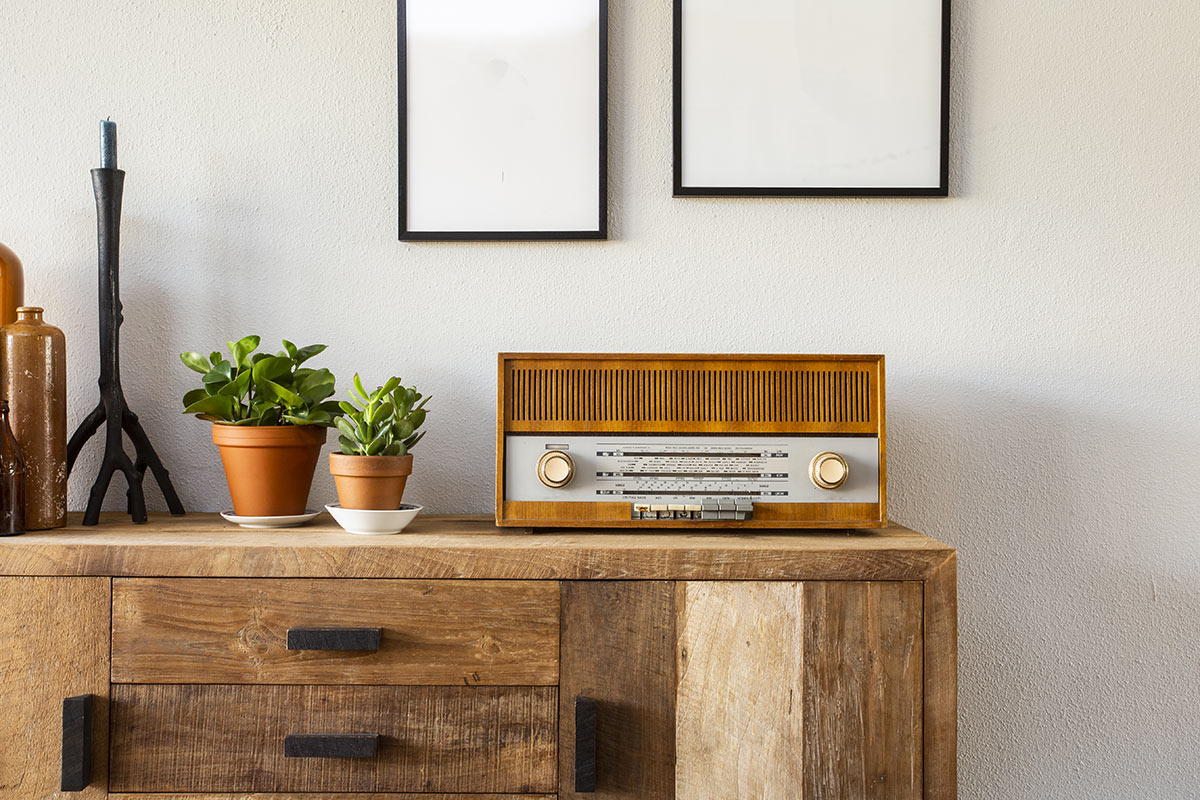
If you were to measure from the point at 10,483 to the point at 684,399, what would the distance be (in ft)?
2.98

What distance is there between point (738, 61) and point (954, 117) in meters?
0.39

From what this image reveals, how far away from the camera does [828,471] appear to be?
1.02 m

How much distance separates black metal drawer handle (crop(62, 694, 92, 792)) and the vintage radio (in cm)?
54

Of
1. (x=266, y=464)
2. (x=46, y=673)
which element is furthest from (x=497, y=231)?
(x=46, y=673)

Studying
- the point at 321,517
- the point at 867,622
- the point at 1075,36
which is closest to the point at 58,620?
the point at 321,517

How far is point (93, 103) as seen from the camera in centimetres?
132

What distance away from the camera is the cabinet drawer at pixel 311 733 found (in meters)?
0.93

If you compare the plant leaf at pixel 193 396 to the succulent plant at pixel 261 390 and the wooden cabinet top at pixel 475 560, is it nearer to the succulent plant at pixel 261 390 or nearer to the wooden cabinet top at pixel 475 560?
the succulent plant at pixel 261 390

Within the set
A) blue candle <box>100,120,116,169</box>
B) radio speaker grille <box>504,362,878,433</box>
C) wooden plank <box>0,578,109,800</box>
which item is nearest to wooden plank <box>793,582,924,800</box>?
radio speaker grille <box>504,362,878,433</box>

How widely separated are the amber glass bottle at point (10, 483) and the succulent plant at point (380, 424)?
43 centimetres

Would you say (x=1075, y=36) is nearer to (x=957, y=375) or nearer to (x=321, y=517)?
(x=957, y=375)

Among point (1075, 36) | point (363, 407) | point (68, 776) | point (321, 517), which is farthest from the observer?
point (1075, 36)

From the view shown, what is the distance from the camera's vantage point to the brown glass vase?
1.05m

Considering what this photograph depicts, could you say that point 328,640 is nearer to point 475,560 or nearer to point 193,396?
point 475,560
